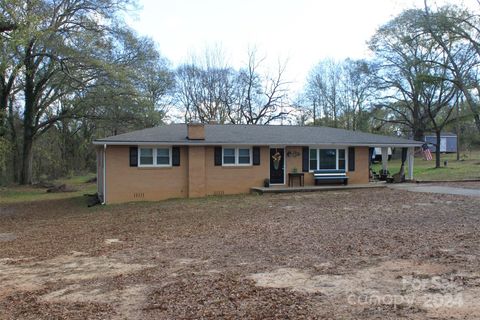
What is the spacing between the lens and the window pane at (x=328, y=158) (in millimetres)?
20327

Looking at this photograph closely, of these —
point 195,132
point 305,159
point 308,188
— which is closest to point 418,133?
point 305,159

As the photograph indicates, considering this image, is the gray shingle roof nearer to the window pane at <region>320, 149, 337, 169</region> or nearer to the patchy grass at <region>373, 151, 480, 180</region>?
the window pane at <region>320, 149, 337, 169</region>

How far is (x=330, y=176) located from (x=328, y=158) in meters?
0.95

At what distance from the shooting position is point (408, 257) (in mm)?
6660

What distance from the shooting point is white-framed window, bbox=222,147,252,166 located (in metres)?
19.0

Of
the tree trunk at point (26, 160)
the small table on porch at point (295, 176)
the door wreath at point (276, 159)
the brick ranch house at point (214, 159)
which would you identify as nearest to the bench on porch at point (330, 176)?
the brick ranch house at point (214, 159)

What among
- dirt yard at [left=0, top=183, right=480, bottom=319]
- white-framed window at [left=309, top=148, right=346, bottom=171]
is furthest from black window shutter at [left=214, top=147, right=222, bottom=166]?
dirt yard at [left=0, top=183, right=480, bottom=319]

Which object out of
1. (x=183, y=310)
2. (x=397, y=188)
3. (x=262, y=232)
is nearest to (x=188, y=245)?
(x=262, y=232)

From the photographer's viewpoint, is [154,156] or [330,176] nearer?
[154,156]

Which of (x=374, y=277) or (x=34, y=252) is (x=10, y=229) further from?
(x=374, y=277)

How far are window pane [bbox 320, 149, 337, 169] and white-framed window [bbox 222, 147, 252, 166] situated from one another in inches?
147

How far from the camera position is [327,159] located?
66.9ft

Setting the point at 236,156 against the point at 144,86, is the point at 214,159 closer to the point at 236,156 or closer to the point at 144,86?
the point at 236,156

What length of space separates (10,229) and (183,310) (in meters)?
10.0
